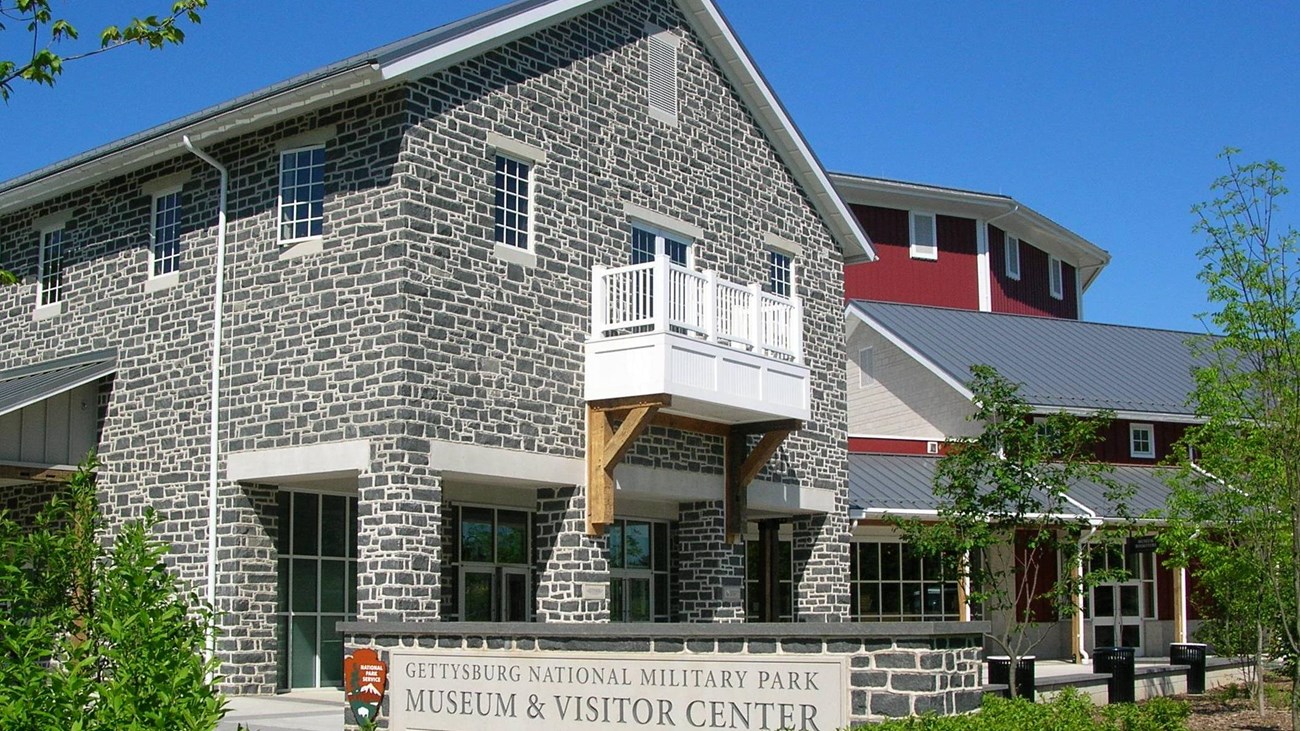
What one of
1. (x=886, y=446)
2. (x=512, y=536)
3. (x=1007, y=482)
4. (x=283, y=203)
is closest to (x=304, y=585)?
(x=512, y=536)

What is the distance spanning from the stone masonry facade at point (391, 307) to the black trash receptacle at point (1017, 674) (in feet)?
14.3

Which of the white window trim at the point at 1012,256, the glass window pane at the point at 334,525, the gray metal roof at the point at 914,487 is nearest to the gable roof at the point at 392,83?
the glass window pane at the point at 334,525

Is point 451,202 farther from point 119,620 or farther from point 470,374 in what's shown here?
point 119,620

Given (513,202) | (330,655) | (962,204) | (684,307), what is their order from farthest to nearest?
(962,204)
(330,655)
(684,307)
(513,202)

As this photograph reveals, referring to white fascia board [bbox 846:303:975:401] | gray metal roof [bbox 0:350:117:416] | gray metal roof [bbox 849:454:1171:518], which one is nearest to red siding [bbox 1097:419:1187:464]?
gray metal roof [bbox 849:454:1171:518]

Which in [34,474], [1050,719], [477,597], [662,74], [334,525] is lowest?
[1050,719]

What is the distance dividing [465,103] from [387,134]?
50.9 inches

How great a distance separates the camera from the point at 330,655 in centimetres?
2155

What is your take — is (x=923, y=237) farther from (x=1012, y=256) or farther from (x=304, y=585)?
(x=304, y=585)

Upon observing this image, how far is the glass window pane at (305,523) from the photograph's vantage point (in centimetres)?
2142

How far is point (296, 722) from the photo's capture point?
17062 millimetres

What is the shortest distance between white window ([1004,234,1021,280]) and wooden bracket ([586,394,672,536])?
2583 cm

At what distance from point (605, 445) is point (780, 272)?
6812mm

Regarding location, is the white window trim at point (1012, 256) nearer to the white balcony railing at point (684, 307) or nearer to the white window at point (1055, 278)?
the white window at point (1055, 278)
